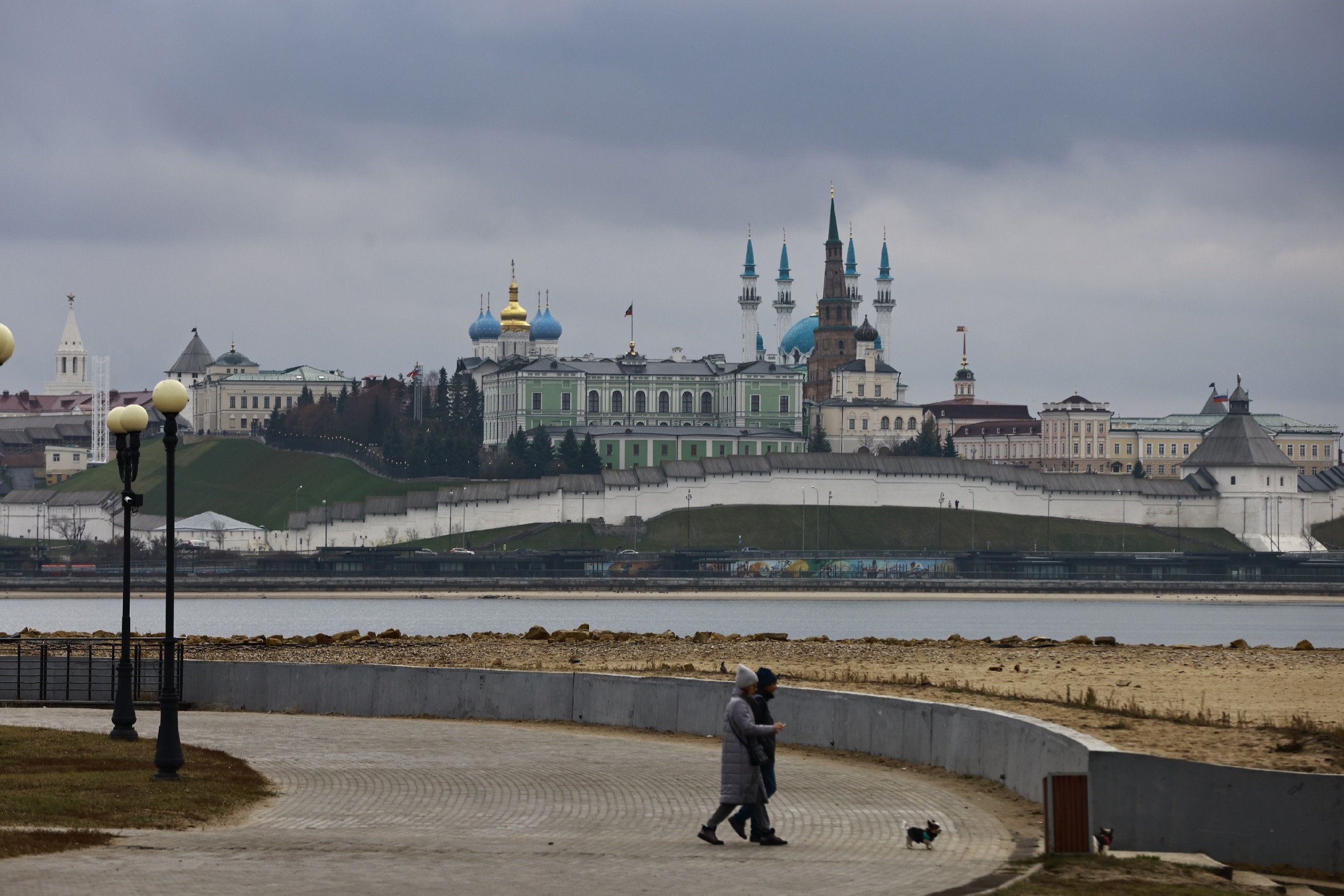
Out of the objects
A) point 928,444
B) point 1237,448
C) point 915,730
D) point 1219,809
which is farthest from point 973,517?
point 1219,809

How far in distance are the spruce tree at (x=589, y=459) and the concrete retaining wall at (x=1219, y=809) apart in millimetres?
93036

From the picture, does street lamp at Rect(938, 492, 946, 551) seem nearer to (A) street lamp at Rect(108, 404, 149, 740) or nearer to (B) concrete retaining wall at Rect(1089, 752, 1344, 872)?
(A) street lamp at Rect(108, 404, 149, 740)

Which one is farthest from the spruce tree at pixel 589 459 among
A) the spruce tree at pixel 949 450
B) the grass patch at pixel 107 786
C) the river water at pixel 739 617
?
the grass patch at pixel 107 786

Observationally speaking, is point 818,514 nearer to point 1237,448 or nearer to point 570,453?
point 570,453

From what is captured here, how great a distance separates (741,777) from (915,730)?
395 centimetres

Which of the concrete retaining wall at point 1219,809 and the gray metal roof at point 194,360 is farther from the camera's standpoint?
the gray metal roof at point 194,360

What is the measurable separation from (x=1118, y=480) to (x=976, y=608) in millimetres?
27432

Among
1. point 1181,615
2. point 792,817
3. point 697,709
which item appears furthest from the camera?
point 1181,615

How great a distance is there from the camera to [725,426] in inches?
4788

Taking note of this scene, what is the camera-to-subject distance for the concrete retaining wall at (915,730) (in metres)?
9.80

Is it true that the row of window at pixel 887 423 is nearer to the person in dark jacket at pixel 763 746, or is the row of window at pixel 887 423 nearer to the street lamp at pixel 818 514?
the street lamp at pixel 818 514

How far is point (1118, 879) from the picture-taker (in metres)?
8.92

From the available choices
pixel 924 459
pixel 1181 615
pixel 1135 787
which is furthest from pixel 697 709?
pixel 924 459

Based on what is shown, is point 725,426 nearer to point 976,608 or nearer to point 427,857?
point 976,608
